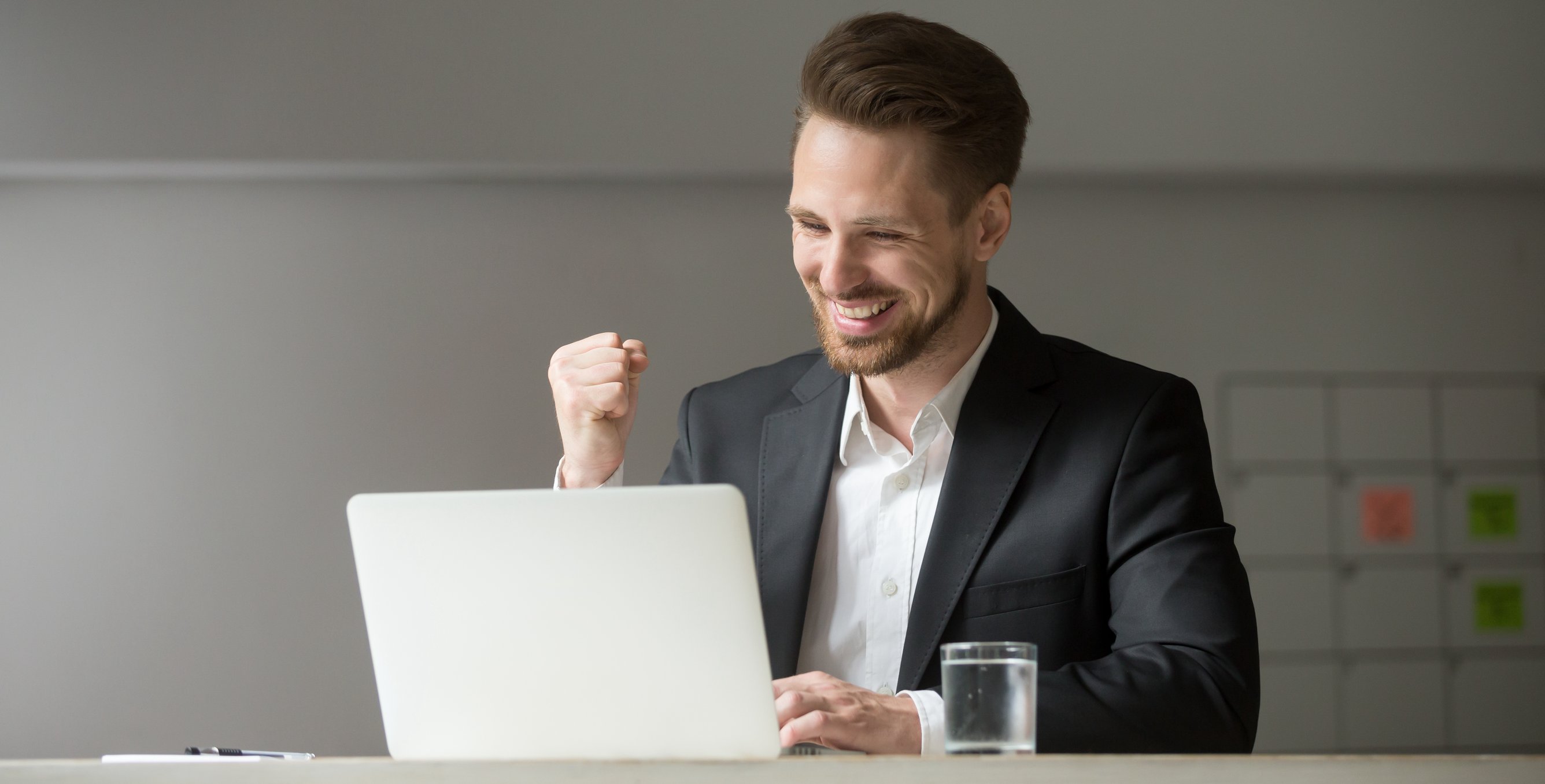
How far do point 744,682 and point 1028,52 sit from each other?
8.86 feet

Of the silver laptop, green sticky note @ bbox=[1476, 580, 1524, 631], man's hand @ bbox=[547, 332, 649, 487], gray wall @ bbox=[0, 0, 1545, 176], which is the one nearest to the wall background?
gray wall @ bbox=[0, 0, 1545, 176]

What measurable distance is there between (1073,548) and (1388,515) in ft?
7.92

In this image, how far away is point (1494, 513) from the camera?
11.3ft

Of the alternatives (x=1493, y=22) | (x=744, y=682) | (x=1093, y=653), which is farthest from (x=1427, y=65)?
(x=744, y=682)

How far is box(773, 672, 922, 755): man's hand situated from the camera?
3.34ft

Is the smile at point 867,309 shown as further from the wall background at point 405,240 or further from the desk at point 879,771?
the wall background at point 405,240

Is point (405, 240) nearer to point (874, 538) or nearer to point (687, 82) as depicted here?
point (687, 82)

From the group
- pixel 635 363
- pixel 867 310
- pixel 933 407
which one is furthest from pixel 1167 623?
pixel 635 363

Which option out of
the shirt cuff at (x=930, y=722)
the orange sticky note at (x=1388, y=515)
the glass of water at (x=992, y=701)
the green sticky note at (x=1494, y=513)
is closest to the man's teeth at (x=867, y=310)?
the shirt cuff at (x=930, y=722)

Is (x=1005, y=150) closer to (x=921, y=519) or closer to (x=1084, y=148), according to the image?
(x=921, y=519)

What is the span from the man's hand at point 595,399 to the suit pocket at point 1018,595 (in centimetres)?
44

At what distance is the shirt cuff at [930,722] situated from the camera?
1098 millimetres

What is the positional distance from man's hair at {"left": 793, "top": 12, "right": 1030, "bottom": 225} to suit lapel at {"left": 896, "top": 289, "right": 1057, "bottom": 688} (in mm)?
198

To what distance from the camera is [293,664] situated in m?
3.13
